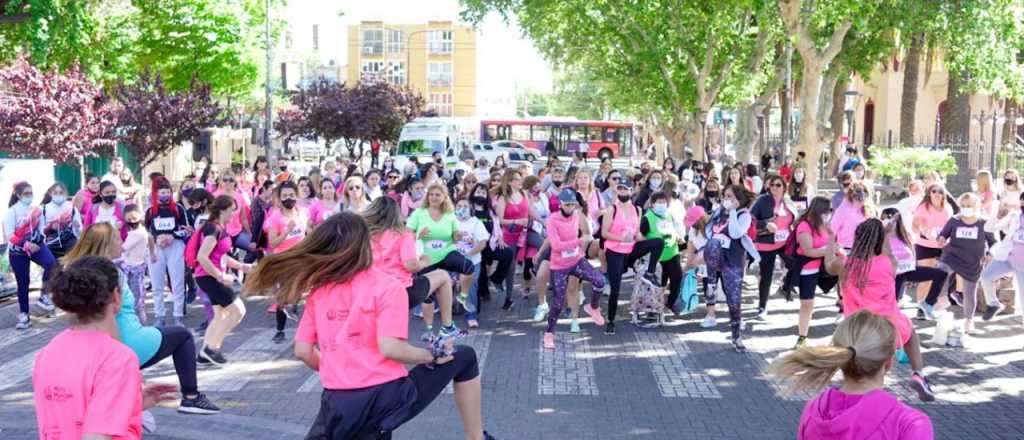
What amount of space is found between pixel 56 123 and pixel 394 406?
19.8 meters

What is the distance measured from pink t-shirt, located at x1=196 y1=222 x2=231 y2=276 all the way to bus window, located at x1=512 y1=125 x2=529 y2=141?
177 ft

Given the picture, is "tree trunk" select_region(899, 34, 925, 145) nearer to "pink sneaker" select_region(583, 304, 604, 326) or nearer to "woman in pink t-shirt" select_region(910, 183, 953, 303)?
"woman in pink t-shirt" select_region(910, 183, 953, 303)

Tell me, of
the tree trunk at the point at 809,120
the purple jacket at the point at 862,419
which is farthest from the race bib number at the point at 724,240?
the tree trunk at the point at 809,120

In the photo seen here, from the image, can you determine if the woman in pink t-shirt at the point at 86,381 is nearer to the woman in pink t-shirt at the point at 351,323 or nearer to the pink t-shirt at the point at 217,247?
the woman in pink t-shirt at the point at 351,323

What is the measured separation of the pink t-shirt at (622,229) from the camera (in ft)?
37.0

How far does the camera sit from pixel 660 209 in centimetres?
1215

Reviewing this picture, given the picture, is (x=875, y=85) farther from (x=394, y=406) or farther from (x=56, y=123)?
(x=394, y=406)

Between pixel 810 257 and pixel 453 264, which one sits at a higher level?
pixel 810 257

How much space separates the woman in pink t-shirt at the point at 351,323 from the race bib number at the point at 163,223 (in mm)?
6528

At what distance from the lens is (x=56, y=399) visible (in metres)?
3.96

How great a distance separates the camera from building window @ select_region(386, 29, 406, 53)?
99.2 m

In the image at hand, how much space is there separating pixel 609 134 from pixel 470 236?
5182 centimetres

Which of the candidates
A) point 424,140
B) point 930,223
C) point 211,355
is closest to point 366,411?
point 211,355

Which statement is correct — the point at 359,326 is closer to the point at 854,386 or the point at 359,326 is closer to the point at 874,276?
the point at 854,386
